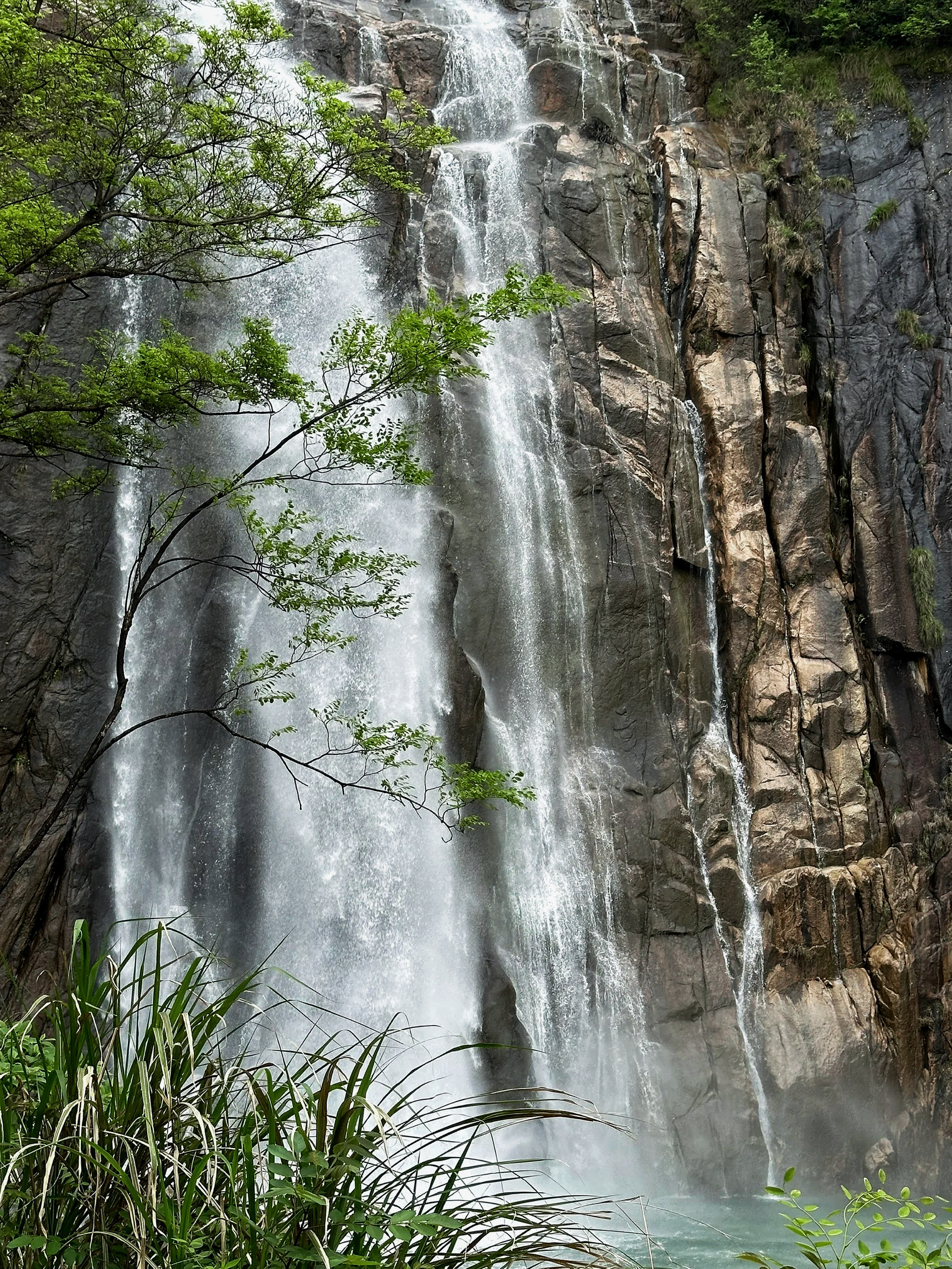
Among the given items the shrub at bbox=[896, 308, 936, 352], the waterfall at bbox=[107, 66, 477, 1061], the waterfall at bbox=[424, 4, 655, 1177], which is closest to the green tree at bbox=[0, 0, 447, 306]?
the waterfall at bbox=[107, 66, 477, 1061]

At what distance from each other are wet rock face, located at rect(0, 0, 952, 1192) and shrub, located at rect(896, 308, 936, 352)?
0.15 meters

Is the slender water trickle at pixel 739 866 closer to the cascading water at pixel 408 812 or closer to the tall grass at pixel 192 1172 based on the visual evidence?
the cascading water at pixel 408 812

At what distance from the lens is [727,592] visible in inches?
553

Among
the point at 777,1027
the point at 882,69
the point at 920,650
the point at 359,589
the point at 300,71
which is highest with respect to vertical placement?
the point at 882,69

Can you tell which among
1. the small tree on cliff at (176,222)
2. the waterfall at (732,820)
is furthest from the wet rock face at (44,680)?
the waterfall at (732,820)

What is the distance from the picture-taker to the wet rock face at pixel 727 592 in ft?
37.6

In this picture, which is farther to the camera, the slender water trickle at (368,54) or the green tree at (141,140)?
the slender water trickle at (368,54)

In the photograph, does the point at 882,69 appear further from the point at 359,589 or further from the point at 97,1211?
the point at 97,1211

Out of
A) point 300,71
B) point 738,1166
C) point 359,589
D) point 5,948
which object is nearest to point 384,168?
point 300,71

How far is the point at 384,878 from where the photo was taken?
11.2 metres

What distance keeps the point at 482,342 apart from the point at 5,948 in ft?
24.9

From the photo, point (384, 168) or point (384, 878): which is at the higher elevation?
point (384, 168)

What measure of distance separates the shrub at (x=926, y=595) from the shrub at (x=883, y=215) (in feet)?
17.9

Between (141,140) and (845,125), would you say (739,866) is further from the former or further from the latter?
(845,125)
